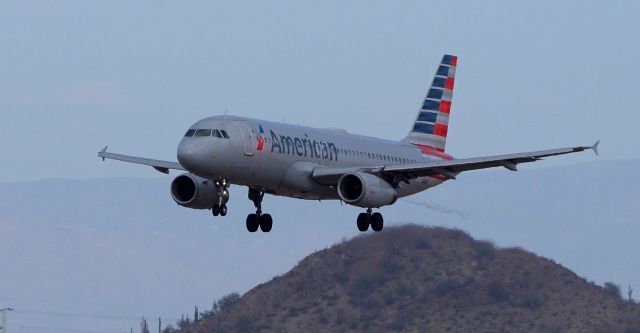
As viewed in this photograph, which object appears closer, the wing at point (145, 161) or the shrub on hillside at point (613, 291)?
the wing at point (145, 161)

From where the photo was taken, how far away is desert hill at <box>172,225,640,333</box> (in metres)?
160

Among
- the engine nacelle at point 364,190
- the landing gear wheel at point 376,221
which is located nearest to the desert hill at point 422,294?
the landing gear wheel at point 376,221

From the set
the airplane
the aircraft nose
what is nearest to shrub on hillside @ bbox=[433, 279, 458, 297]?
the airplane

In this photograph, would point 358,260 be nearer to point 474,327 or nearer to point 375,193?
point 474,327

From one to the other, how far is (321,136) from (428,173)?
16.6 feet

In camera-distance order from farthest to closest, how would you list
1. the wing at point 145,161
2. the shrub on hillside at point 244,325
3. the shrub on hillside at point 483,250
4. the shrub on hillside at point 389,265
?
the shrub on hillside at point 389,265, the shrub on hillside at point 244,325, the shrub on hillside at point 483,250, the wing at point 145,161

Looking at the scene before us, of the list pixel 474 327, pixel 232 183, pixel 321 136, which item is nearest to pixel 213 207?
pixel 232 183

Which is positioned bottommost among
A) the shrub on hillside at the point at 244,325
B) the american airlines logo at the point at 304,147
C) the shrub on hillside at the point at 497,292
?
the shrub on hillside at the point at 244,325

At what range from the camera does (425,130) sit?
281 feet

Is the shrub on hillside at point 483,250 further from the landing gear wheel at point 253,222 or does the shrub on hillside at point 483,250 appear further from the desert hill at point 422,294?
the landing gear wheel at point 253,222

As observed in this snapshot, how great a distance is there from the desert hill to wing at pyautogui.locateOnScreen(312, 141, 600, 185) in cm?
7953

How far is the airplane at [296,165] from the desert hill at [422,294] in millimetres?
78341

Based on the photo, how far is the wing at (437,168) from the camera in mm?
70062

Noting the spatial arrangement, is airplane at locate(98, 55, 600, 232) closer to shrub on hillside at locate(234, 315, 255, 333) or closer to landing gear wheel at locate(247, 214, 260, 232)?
landing gear wheel at locate(247, 214, 260, 232)
